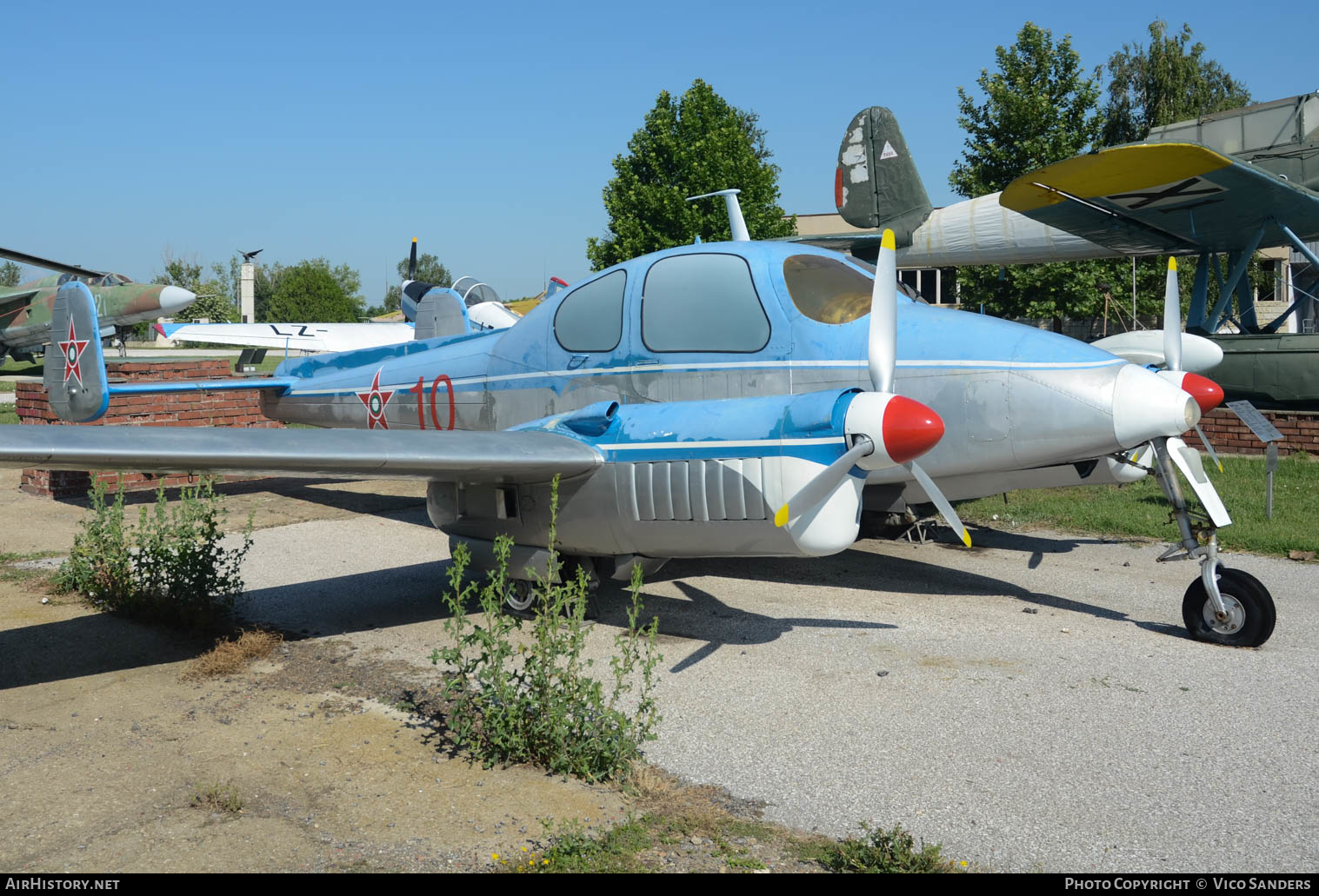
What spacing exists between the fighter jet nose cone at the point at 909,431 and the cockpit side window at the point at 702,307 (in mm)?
1566

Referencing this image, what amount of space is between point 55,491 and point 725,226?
937 inches

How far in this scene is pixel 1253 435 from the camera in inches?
521

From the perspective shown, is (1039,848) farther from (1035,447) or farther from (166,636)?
(166,636)

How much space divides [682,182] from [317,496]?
22.7 m

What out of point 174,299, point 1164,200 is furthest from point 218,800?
point 174,299

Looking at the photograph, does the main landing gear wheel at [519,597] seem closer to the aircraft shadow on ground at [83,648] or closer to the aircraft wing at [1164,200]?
the aircraft shadow on ground at [83,648]

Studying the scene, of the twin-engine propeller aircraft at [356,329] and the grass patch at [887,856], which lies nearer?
the grass patch at [887,856]

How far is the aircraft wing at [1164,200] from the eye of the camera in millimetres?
9914

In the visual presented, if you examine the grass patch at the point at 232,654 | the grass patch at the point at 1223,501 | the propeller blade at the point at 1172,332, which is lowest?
the grass patch at the point at 1223,501

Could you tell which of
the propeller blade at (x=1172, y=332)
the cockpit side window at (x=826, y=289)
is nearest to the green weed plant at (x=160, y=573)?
the cockpit side window at (x=826, y=289)

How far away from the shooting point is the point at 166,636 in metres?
6.28

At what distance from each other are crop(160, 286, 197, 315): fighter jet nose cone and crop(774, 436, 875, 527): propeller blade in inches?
1373

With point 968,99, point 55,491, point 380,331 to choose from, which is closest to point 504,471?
point 55,491

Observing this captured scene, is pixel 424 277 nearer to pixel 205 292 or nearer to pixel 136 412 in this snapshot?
pixel 205 292
